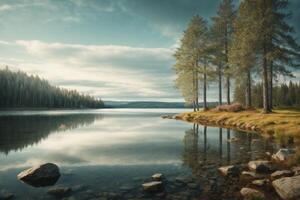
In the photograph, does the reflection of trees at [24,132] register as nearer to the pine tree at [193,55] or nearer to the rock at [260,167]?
the rock at [260,167]

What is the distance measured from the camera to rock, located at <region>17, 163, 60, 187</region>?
8742mm

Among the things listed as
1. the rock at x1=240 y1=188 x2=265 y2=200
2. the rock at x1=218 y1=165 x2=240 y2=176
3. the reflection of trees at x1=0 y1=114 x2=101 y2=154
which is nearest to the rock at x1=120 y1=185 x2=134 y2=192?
the rock at x1=240 y1=188 x2=265 y2=200

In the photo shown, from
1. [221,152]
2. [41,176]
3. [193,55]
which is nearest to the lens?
[41,176]

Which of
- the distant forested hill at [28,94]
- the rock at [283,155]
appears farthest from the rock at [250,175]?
the distant forested hill at [28,94]

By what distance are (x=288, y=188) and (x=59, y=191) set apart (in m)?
6.83

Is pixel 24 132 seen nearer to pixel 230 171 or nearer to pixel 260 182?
pixel 230 171

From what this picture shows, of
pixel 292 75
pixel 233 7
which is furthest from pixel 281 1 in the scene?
pixel 233 7

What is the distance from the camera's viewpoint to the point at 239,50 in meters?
32.5

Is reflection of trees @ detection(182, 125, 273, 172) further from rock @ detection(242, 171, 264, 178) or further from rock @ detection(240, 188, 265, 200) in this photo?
rock @ detection(240, 188, 265, 200)

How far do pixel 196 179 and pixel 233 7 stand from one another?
136 ft

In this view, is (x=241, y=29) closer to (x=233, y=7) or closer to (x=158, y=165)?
(x=233, y=7)

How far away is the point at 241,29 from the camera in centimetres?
3294

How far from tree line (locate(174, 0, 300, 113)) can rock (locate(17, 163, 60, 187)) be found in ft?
86.6

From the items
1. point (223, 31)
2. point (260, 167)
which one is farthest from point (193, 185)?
point (223, 31)
